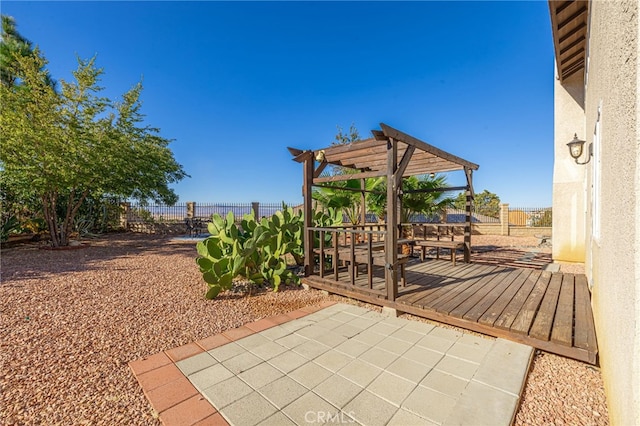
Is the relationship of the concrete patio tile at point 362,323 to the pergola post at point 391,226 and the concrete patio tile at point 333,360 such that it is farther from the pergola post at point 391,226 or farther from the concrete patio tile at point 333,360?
the concrete patio tile at point 333,360

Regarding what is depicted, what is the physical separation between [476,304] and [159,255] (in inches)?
305

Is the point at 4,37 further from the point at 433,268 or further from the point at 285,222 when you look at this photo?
the point at 433,268

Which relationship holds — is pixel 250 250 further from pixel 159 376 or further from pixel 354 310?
pixel 159 376

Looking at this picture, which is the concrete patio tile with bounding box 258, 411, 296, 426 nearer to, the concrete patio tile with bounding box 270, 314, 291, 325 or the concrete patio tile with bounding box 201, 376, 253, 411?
the concrete patio tile with bounding box 201, 376, 253, 411

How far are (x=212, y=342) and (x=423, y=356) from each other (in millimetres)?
2023

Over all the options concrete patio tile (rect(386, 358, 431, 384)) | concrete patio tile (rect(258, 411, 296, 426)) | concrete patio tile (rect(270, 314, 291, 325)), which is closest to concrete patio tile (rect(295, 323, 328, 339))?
concrete patio tile (rect(270, 314, 291, 325))

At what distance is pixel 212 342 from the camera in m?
2.65

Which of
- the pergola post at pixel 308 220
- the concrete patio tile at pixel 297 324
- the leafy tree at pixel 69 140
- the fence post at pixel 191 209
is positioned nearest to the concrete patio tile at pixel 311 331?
the concrete patio tile at pixel 297 324

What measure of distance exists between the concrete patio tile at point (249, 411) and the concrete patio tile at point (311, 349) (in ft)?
2.12

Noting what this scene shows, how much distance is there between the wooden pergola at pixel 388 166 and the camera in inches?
133

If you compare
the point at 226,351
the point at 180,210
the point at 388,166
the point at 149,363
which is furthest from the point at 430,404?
the point at 180,210

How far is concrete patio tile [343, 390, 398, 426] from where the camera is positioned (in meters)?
1.63

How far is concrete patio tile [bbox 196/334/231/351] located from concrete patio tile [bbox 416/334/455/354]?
76.4 inches

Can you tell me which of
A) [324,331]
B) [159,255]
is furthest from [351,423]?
[159,255]
